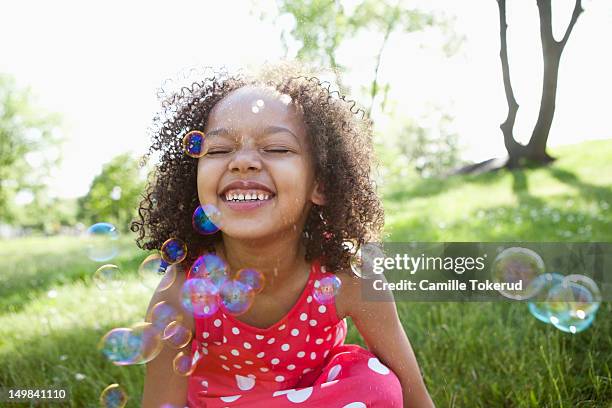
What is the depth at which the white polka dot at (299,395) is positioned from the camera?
5.06 ft

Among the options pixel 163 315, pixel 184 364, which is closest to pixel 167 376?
pixel 184 364

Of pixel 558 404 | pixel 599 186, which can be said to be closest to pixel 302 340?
pixel 558 404

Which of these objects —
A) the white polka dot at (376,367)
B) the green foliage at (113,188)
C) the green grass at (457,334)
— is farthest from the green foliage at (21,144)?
the white polka dot at (376,367)

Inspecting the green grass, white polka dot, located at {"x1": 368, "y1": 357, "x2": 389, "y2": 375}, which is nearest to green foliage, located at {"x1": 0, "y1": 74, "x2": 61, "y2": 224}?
the green grass

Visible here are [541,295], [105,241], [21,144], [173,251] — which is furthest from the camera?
[21,144]

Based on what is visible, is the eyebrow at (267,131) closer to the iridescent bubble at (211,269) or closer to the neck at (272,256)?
the neck at (272,256)

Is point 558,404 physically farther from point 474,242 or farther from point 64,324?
point 64,324

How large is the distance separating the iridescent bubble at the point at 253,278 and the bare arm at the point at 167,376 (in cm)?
19

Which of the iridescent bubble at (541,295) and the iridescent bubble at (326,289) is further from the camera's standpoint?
the iridescent bubble at (541,295)

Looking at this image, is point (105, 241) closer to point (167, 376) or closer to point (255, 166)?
point (167, 376)

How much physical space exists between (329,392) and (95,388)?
3.62 feet

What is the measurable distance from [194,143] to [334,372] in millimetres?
767

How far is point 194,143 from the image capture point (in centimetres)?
175

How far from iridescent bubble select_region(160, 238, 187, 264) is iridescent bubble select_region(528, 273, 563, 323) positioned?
139 centimetres
